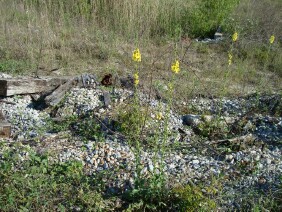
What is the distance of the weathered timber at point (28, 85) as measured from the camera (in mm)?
5617

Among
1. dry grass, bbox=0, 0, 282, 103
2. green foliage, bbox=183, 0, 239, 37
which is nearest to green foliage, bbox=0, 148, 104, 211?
dry grass, bbox=0, 0, 282, 103

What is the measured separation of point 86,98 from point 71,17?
3773 mm

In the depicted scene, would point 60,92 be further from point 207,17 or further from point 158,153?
point 207,17

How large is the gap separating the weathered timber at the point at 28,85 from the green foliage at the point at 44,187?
2135mm

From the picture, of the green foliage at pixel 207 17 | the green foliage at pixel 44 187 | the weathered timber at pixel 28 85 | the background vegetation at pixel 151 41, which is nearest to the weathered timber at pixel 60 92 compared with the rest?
the weathered timber at pixel 28 85

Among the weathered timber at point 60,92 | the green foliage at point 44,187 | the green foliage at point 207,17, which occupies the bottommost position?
the weathered timber at point 60,92

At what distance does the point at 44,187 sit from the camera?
3.36m

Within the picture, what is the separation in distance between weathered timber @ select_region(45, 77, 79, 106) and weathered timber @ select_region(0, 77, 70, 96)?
0.11 metres

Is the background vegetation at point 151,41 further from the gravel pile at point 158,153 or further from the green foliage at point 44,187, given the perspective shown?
the green foliage at point 44,187

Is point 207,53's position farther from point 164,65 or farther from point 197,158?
point 197,158

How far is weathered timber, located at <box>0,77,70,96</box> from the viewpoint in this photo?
562cm

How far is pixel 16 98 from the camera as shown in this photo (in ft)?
18.7

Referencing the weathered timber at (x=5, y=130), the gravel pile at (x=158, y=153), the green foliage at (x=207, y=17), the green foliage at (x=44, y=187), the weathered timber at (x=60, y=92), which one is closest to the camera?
the green foliage at (x=44, y=187)

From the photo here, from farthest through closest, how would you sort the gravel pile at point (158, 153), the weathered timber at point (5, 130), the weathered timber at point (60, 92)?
the weathered timber at point (60, 92)
the weathered timber at point (5, 130)
the gravel pile at point (158, 153)
